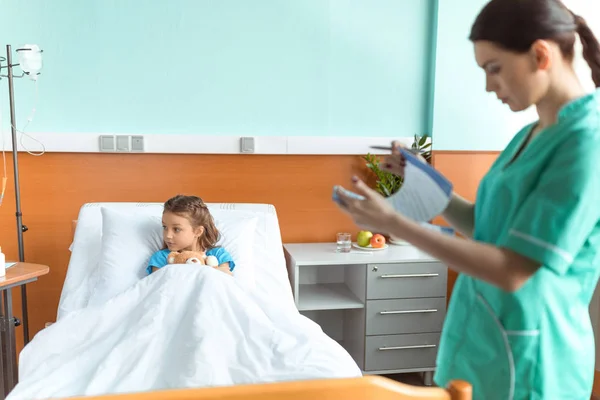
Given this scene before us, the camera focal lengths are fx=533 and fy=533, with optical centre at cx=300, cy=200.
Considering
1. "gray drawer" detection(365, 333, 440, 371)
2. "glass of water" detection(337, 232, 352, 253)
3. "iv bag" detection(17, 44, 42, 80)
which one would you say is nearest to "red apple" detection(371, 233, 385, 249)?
"glass of water" detection(337, 232, 352, 253)

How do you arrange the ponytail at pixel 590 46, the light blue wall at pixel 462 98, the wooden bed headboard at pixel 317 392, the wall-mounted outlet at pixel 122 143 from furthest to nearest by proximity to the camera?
the light blue wall at pixel 462 98
the wall-mounted outlet at pixel 122 143
the ponytail at pixel 590 46
the wooden bed headboard at pixel 317 392

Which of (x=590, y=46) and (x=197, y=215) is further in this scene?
(x=197, y=215)

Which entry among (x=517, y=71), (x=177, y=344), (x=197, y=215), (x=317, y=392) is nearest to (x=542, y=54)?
(x=517, y=71)

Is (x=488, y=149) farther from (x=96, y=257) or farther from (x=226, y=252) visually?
(x=96, y=257)

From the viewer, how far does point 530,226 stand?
0.79 m

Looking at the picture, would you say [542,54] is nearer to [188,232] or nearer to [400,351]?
[188,232]

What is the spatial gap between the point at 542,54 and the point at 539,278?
35cm

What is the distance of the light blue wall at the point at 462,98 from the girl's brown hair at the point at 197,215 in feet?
4.68

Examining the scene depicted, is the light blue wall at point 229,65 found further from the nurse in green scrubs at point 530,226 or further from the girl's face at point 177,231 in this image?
the nurse in green scrubs at point 530,226

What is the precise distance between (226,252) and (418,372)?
54.2 inches

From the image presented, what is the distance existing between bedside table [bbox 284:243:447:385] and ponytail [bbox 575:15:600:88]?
71.0 inches

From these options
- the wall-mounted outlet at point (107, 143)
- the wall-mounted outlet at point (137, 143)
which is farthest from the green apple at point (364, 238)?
the wall-mounted outlet at point (107, 143)

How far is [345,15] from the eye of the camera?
116 inches

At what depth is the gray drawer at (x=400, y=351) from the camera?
2721 mm
